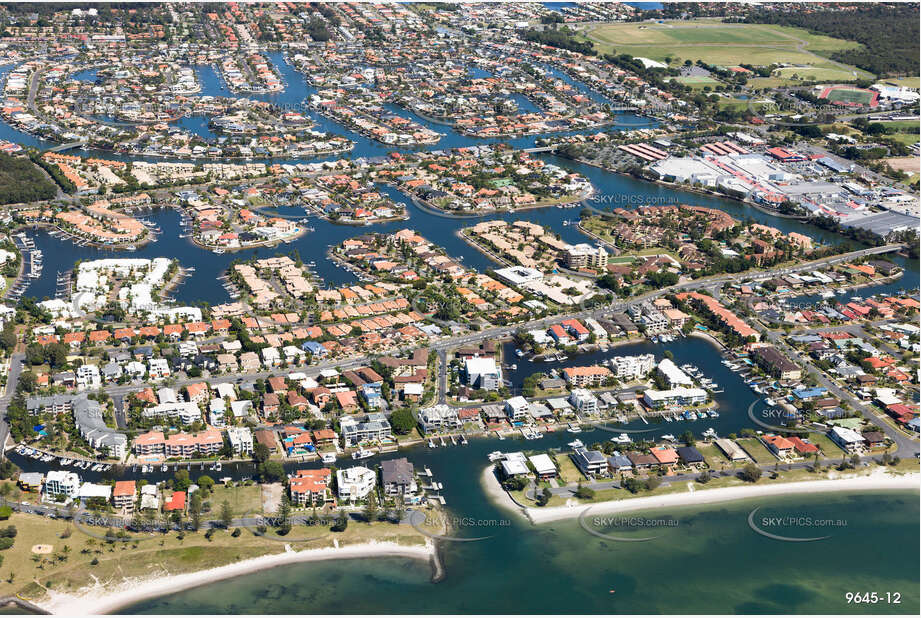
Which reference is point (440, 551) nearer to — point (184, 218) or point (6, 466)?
point (6, 466)

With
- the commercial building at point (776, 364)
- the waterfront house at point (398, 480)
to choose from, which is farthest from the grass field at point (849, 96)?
the waterfront house at point (398, 480)

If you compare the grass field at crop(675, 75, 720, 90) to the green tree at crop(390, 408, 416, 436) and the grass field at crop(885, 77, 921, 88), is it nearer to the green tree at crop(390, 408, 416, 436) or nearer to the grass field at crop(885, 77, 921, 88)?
the grass field at crop(885, 77, 921, 88)

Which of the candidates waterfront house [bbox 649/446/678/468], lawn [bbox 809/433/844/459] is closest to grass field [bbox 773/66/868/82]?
lawn [bbox 809/433/844/459]

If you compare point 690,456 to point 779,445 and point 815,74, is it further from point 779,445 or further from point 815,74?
point 815,74

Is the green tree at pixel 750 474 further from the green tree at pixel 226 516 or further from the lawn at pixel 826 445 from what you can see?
the green tree at pixel 226 516

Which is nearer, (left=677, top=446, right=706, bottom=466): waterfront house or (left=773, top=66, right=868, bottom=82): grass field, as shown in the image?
(left=677, top=446, right=706, bottom=466): waterfront house

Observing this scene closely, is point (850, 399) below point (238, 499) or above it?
above

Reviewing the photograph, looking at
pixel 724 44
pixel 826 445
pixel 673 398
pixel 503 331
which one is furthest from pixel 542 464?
pixel 724 44
